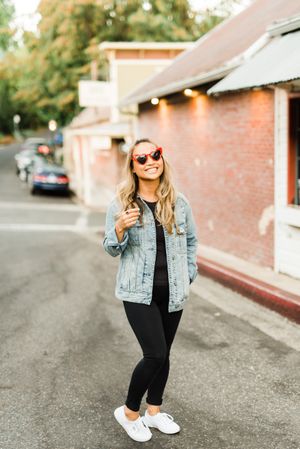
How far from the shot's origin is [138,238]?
351 cm

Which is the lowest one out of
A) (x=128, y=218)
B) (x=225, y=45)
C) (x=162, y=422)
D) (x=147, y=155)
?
(x=162, y=422)

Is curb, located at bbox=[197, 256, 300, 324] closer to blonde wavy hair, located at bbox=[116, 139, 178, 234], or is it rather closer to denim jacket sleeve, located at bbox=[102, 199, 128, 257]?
blonde wavy hair, located at bbox=[116, 139, 178, 234]

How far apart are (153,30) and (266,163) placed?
→ 2059 centimetres

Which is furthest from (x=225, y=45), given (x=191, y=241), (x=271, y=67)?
(x=191, y=241)

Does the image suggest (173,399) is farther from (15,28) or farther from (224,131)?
(15,28)

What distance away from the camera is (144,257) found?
138 inches

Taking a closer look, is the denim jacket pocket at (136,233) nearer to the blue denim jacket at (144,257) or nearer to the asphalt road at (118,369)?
the blue denim jacket at (144,257)

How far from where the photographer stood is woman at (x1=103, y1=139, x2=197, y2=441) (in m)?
3.47

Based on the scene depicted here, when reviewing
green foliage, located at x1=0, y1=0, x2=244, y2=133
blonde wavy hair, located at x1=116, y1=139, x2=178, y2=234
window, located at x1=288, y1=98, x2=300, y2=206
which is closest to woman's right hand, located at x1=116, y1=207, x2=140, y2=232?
blonde wavy hair, located at x1=116, y1=139, x2=178, y2=234

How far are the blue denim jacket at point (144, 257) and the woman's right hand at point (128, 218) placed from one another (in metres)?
0.09

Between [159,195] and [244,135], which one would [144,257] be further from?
[244,135]

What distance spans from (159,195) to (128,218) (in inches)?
12.7

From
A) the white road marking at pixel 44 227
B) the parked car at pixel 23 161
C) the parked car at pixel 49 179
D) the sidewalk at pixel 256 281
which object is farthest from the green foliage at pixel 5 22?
→ the sidewalk at pixel 256 281

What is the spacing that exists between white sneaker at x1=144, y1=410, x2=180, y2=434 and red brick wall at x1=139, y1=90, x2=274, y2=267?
5062mm
